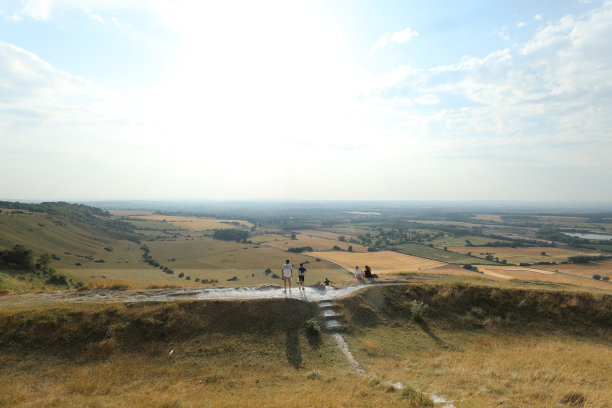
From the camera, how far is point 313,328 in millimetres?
17062

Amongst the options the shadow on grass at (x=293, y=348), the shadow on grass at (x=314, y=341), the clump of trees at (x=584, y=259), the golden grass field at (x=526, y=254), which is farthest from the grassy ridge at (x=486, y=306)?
the clump of trees at (x=584, y=259)

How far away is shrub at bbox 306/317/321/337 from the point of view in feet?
55.6

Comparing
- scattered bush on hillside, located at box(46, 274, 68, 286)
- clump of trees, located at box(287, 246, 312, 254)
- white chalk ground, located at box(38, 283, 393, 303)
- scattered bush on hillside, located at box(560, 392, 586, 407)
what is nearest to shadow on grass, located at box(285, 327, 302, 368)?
white chalk ground, located at box(38, 283, 393, 303)

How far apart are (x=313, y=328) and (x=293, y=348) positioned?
Result: 1.93 meters

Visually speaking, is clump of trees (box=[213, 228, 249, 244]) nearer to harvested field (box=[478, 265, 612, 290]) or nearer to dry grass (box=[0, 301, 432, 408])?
harvested field (box=[478, 265, 612, 290])

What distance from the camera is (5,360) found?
13.6 m

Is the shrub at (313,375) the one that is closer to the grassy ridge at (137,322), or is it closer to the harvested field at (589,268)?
the grassy ridge at (137,322)

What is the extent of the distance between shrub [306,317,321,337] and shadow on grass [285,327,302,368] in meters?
0.82

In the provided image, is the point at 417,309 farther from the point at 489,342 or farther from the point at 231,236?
the point at 231,236

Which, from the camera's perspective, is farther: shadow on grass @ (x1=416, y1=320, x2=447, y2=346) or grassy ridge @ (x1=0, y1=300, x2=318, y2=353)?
shadow on grass @ (x1=416, y1=320, x2=447, y2=346)

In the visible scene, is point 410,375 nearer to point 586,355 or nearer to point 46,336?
point 586,355

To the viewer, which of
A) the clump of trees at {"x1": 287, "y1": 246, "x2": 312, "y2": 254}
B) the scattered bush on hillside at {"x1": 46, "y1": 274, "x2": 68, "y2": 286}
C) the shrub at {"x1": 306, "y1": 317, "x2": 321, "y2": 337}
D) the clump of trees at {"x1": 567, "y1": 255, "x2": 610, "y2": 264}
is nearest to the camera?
the shrub at {"x1": 306, "y1": 317, "x2": 321, "y2": 337}

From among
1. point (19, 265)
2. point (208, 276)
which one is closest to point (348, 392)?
point (19, 265)

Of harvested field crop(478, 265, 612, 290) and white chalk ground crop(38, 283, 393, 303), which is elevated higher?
white chalk ground crop(38, 283, 393, 303)
